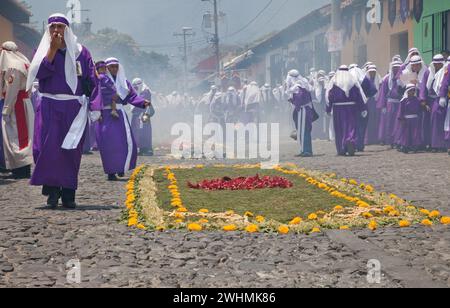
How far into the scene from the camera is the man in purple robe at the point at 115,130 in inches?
493

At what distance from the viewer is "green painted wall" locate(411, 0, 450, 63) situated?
22.5 m

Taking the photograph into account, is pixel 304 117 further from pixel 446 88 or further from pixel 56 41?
pixel 56 41

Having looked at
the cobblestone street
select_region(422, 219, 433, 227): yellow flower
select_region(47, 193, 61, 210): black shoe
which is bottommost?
the cobblestone street

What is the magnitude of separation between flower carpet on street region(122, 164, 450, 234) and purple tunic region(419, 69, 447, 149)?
19.8 feet

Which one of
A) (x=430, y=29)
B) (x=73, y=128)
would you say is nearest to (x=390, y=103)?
(x=430, y=29)

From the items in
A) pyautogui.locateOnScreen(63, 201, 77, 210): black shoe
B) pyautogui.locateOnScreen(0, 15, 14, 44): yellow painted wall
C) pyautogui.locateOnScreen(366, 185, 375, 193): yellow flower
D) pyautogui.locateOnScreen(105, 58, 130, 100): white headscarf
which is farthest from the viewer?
pyautogui.locateOnScreen(0, 15, 14, 44): yellow painted wall

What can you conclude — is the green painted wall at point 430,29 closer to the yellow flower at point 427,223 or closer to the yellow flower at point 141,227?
the yellow flower at point 427,223

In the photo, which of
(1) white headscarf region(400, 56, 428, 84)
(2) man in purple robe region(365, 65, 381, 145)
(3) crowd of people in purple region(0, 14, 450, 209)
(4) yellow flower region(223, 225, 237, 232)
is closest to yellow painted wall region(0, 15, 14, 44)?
(3) crowd of people in purple region(0, 14, 450, 209)

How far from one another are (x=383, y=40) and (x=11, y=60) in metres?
18.2

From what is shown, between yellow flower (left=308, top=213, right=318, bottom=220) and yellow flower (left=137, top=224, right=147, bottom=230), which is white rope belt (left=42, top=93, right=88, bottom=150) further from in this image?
yellow flower (left=308, top=213, right=318, bottom=220)

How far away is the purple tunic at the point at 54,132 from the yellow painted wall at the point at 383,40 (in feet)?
58.5

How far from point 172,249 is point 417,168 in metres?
8.16

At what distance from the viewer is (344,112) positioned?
714 inches
